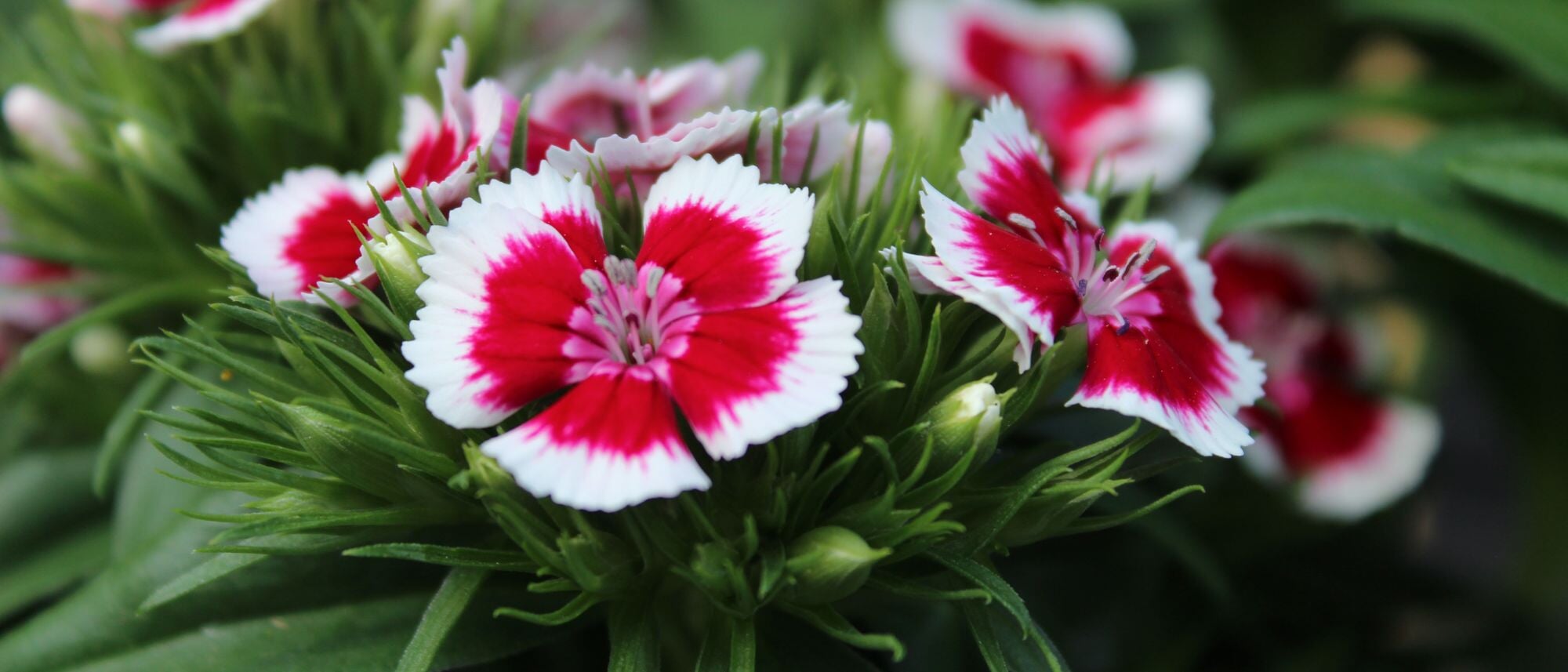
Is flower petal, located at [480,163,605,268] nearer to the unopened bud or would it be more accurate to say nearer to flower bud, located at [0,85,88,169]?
the unopened bud

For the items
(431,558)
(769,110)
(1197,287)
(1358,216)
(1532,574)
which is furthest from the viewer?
(1532,574)

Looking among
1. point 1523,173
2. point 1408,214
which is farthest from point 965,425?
point 1523,173

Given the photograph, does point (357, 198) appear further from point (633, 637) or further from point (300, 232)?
point (633, 637)


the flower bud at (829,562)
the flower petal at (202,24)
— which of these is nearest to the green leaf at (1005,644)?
the flower bud at (829,562)

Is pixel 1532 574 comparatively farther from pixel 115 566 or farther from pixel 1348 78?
pixel 115 566

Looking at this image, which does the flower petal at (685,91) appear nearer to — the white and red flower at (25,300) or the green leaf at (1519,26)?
the white and red flower at (25,300)

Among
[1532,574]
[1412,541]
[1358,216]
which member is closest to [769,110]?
[1358,216]

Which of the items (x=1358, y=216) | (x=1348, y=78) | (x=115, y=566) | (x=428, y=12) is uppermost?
(x=1348, y=78)
